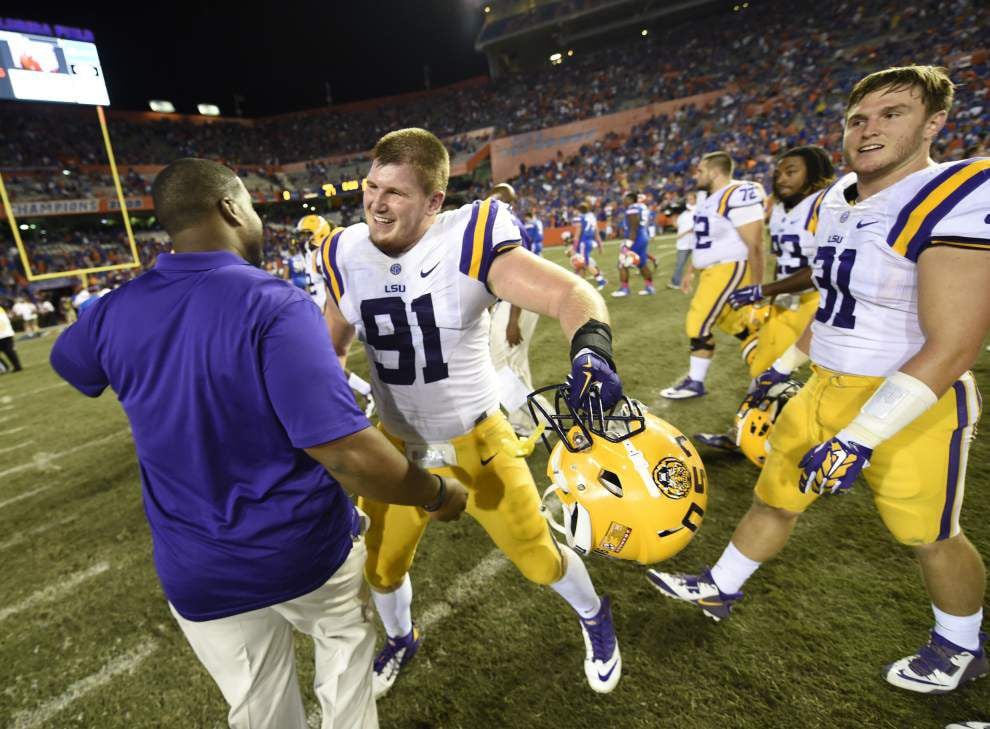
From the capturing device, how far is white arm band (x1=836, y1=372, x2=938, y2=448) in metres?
1.47

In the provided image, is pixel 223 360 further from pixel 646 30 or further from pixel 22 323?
pixel 646 30

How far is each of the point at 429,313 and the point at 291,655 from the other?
1.20 m

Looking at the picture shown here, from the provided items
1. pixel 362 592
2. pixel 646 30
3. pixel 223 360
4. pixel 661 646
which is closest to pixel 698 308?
pixel 661 646

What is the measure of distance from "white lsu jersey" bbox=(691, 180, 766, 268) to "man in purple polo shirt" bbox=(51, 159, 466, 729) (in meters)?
4.09

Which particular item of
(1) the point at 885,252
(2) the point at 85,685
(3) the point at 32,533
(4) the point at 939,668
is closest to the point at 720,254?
(1) the point at 885,252

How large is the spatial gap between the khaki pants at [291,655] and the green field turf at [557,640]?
69cm

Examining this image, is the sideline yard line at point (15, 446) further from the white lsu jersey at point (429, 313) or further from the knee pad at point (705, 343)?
the knee pad at point (705, 343)

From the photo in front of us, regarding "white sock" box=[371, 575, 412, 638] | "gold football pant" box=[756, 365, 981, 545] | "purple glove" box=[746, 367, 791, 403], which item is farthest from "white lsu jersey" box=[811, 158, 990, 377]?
"white sock" box=[371, 575, 412, 638]

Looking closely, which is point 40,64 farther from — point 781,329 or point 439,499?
point 781,329

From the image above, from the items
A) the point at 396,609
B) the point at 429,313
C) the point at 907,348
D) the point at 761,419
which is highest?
the point at 429,313

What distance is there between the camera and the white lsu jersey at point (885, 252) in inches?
57.9

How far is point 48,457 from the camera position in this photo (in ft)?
16.8

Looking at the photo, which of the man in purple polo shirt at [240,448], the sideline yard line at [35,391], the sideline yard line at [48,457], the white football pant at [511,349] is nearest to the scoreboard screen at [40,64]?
the sideline yard line at [35,391]

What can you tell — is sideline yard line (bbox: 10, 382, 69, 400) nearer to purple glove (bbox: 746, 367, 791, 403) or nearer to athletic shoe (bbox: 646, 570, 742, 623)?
athletic shoe (bbox: 646, 570, 742, 623)
